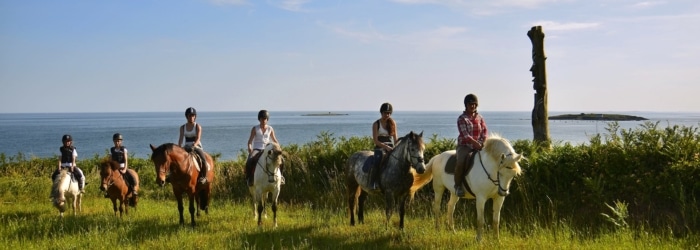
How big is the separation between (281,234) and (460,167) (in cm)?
325

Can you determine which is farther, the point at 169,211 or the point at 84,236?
the point at 169,211

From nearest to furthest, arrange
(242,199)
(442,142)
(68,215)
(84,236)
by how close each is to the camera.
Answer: (84,236)
(68,215)
(442,142)
(242,199)

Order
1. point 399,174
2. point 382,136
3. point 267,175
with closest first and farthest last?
point 399,174, point 382,136, point 267,175

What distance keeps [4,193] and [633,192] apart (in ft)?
51.2

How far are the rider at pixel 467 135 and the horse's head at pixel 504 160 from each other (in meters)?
0.47

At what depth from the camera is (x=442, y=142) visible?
40.1 ft

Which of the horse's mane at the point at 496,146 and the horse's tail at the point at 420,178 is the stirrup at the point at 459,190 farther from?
the horse's tail at the point at 420,178

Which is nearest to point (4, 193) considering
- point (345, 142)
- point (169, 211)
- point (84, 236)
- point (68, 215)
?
point (68, 215)

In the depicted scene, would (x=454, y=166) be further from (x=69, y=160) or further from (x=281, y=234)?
(x=69, y=160)

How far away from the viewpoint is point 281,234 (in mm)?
8516

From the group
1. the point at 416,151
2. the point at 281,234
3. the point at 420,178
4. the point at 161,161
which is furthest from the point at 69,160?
the point at 416,151

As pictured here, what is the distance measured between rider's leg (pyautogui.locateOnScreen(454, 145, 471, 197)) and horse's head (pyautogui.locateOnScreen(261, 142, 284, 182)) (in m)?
3.25

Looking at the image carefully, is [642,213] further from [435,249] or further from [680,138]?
[435,249]

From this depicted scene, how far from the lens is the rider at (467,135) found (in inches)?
312
